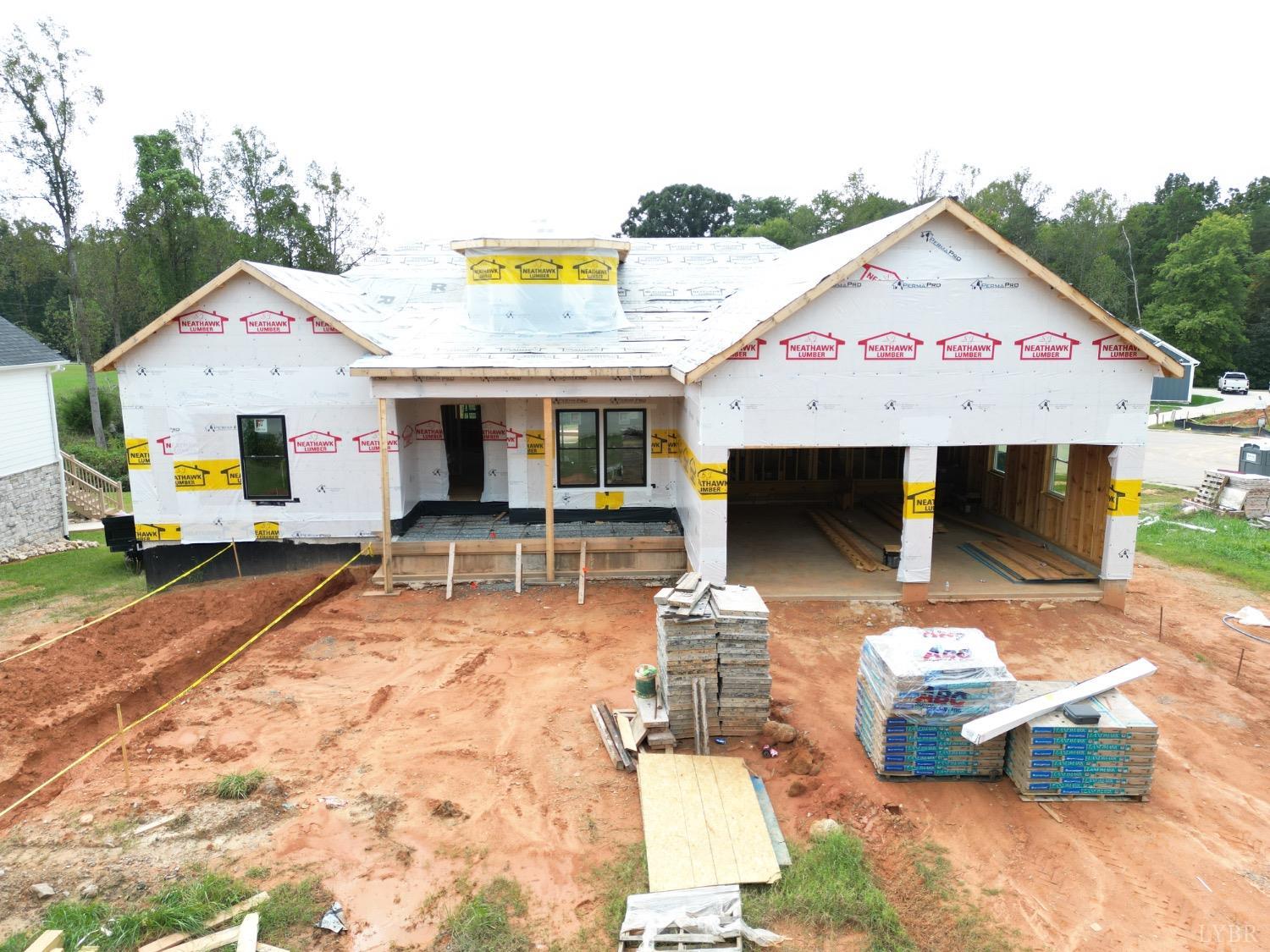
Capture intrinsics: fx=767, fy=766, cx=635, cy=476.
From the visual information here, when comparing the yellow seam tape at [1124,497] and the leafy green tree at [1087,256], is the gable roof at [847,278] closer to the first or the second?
the yellow seam tape at [1124,497]

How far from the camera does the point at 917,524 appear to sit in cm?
1247

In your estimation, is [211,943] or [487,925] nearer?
[211,943]

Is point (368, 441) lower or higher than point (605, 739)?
higher

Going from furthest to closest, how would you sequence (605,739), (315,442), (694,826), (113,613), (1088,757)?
(315,442)
(113,613)
(605,739)
(1088,757)
(694,826)

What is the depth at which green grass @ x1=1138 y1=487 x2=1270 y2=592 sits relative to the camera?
50.3ft

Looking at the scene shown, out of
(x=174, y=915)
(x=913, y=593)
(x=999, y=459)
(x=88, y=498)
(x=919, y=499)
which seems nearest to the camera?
(x=174, y=915)

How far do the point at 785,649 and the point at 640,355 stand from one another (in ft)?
20.1

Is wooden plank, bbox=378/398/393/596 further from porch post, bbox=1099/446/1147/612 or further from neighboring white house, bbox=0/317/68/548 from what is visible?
porch post, bbox=1099/446/1147/612

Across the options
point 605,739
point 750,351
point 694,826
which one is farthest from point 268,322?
point 694,826

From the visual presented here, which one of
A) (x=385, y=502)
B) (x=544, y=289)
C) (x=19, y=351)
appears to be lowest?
(x=385, y=502)

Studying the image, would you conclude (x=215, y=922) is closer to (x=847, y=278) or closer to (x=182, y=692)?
(x=182, y=692)

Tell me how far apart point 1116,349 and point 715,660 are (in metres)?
8.69

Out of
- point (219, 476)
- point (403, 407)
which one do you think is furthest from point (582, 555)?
point (219, 476)

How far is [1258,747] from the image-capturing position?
28.1 feet
